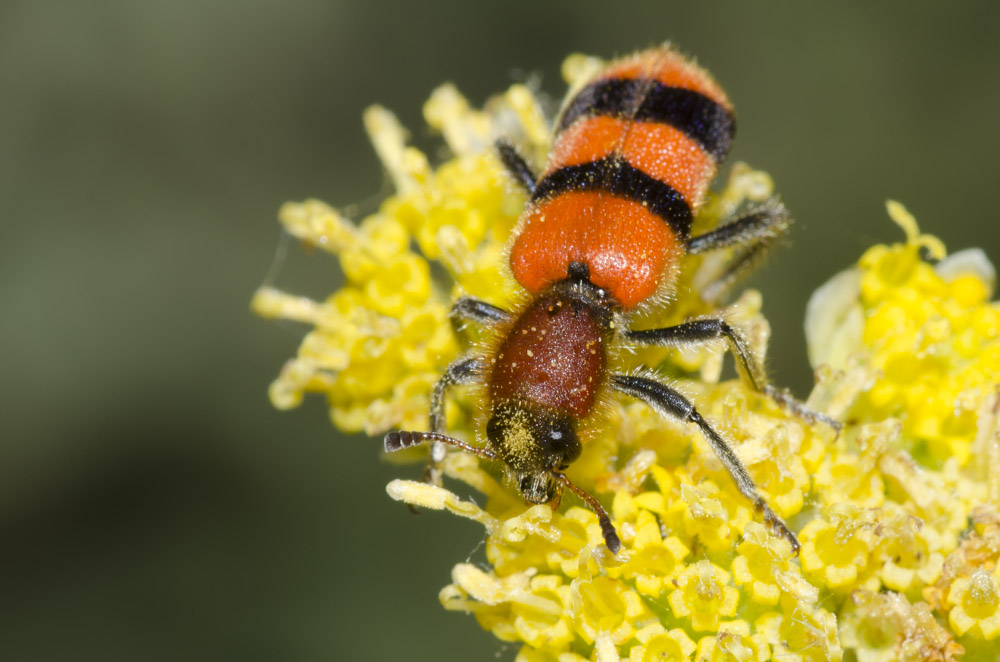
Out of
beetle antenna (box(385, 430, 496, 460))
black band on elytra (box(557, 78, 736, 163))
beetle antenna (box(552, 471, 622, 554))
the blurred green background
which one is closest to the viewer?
beetle antenna (box(552, 471, 622, 554))

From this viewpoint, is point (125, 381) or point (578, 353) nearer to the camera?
point (578, 353)

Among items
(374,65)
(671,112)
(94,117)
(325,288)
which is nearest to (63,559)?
(325,288)

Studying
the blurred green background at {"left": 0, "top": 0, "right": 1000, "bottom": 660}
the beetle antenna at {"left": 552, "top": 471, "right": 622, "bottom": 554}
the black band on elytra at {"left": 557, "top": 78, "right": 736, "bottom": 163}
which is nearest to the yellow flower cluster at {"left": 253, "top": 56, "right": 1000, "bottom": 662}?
the beetle antenna at {"left": 552, "top": 471, "right": 622, "bottom": 554}

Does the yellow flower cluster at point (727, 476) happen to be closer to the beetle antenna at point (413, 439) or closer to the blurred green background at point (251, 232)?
the beetle antenna at point (413, 439)

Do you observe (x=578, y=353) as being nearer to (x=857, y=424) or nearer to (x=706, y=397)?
(x=706, y=397)

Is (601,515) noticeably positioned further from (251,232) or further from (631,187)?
(251,232)

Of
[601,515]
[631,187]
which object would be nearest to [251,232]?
[631,187]

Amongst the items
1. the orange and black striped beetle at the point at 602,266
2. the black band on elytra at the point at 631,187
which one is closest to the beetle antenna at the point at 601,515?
the orange and black striped beetle at the point at 602,266

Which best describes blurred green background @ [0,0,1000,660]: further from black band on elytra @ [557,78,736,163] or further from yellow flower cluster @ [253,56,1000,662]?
black band on elytra @ [557,78,736,163]
